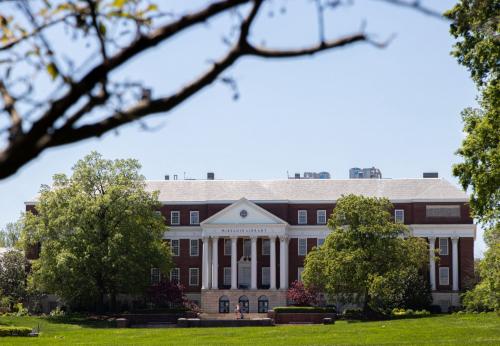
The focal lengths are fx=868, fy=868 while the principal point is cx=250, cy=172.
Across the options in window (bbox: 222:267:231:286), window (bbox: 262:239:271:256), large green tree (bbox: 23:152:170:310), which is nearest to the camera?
large green tree (bbox: 23:152:170:310)

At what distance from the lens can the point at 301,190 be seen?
88.8 m

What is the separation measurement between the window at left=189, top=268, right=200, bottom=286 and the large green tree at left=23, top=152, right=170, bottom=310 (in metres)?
13.6

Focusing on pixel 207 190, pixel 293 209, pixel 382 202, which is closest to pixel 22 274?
pixel 207 190

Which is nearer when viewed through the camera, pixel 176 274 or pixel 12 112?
pixel 12 112

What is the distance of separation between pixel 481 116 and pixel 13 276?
53223mm

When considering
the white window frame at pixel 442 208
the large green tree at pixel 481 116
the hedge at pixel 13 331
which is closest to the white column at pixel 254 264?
the white window frame at pixel 442 208

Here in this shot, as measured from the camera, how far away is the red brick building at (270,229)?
81562 mm

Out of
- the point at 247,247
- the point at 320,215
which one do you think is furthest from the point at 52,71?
the point at 320,215

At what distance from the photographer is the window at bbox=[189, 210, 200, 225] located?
288ft

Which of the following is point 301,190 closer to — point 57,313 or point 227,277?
point 227,277

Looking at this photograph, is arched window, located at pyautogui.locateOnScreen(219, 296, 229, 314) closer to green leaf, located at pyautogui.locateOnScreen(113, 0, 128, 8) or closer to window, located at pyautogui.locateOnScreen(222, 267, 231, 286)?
window, located at pyautogui.locateOnScreen(222, 267, 231, 286)

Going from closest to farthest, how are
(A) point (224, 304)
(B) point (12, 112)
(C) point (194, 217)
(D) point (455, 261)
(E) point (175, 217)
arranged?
(B) point (12, 112)
(D) point (455, 261)
(A) point (224, 304)
(C) point (194, 217)
(E) point (175, 217)

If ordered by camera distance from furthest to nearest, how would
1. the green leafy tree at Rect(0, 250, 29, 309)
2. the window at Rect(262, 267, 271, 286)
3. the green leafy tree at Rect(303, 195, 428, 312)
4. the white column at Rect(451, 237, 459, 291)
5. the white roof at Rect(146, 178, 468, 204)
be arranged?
the white roof at Rect(146, 178, 468, 204)
the window at Rect(262, 267, 271, 286)
the white column at Rect(451, 237, 459, 291)
the green leafy tree at Rect(0, 250, 29, 309)
the green leafy tree at Rect(303, 195, 428, 312)

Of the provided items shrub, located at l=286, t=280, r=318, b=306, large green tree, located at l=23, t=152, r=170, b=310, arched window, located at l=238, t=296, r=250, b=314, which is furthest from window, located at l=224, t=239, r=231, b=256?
large green tree, located at l=23, t=152, r=170, b=310
